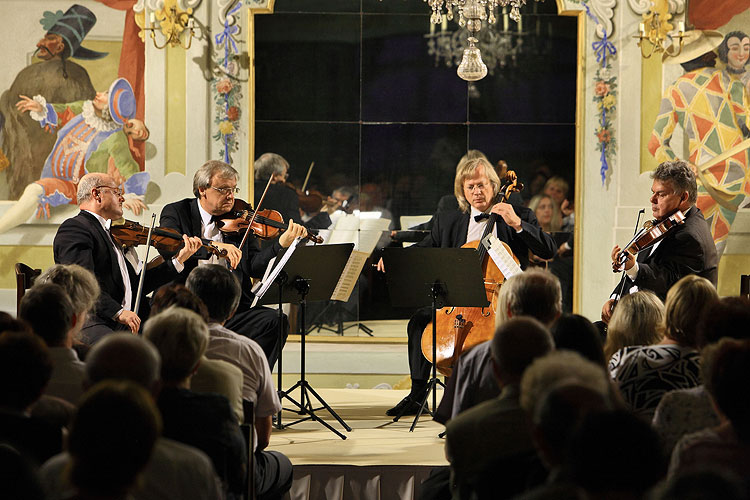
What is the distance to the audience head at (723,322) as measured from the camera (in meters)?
2.49

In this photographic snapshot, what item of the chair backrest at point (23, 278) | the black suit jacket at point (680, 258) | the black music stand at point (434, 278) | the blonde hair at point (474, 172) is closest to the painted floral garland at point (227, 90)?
the chair backrest at point (23, 278)

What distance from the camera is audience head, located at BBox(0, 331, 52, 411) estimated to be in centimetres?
200

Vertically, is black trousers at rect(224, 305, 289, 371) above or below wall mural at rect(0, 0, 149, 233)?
below

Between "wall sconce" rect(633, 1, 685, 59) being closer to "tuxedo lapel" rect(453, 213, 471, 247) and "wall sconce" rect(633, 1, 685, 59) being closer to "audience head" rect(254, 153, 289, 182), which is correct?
"tuxedo lapel" rect(453, 213, 471, 247)

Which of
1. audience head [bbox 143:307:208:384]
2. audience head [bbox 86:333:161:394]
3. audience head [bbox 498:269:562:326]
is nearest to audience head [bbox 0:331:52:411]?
audience head [bbox 86:333:161:394]

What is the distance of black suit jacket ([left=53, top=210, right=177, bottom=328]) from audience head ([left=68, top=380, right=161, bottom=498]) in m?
2.77

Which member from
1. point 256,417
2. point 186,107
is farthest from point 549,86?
point 256,417

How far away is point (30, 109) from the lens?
21.2 feet

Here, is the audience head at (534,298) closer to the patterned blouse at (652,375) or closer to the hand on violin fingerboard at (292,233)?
the patterned blouse at (652,375)

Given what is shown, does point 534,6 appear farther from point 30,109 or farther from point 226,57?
point 30,109

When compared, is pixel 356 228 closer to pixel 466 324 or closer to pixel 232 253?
pixel 232 253

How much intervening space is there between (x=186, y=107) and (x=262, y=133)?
58 cm

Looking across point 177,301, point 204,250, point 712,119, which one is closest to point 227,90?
point 204,250

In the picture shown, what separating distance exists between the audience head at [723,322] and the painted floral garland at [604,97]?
3.99 metres
